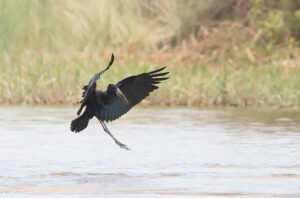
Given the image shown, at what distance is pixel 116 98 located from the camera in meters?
8.83

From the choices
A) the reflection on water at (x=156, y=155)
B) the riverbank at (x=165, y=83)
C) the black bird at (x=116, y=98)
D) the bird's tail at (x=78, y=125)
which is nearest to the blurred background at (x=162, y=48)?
the riverbank at (x=165, y=83)

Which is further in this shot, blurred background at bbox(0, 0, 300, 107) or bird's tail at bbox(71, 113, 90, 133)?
blurred background at bbox(0, 0, 300, 107)

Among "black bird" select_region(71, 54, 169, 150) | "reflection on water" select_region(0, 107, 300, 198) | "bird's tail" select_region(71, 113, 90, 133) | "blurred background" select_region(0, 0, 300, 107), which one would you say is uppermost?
"blurred background" select_region(0, 0, 300, 107)

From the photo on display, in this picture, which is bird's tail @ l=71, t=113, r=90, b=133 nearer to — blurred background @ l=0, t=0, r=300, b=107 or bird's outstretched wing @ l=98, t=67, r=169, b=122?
bird's outstretched wing @ l=98, t=67, r=169, b=122

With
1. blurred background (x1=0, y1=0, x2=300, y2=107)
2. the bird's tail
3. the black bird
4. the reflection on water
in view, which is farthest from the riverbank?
the bird's tail

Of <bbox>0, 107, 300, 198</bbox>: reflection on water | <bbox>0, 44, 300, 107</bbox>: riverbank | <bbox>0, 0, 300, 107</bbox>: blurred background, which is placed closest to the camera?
<bbox>0, 107, 300, 198</bbox>: reflection on water

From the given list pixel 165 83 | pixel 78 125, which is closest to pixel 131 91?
pixel 78 125

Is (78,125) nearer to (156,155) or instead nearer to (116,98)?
(116,98)

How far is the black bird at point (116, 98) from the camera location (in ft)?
28.2

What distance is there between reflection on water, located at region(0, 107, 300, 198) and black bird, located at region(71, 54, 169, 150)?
391 mm

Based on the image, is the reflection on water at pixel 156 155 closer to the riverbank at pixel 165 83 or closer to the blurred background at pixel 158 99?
the blurred background at pixel 158 99

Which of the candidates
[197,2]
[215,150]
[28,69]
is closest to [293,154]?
[215,150]

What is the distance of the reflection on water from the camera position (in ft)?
22.5

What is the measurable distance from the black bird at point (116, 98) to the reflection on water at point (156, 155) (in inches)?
15.4
